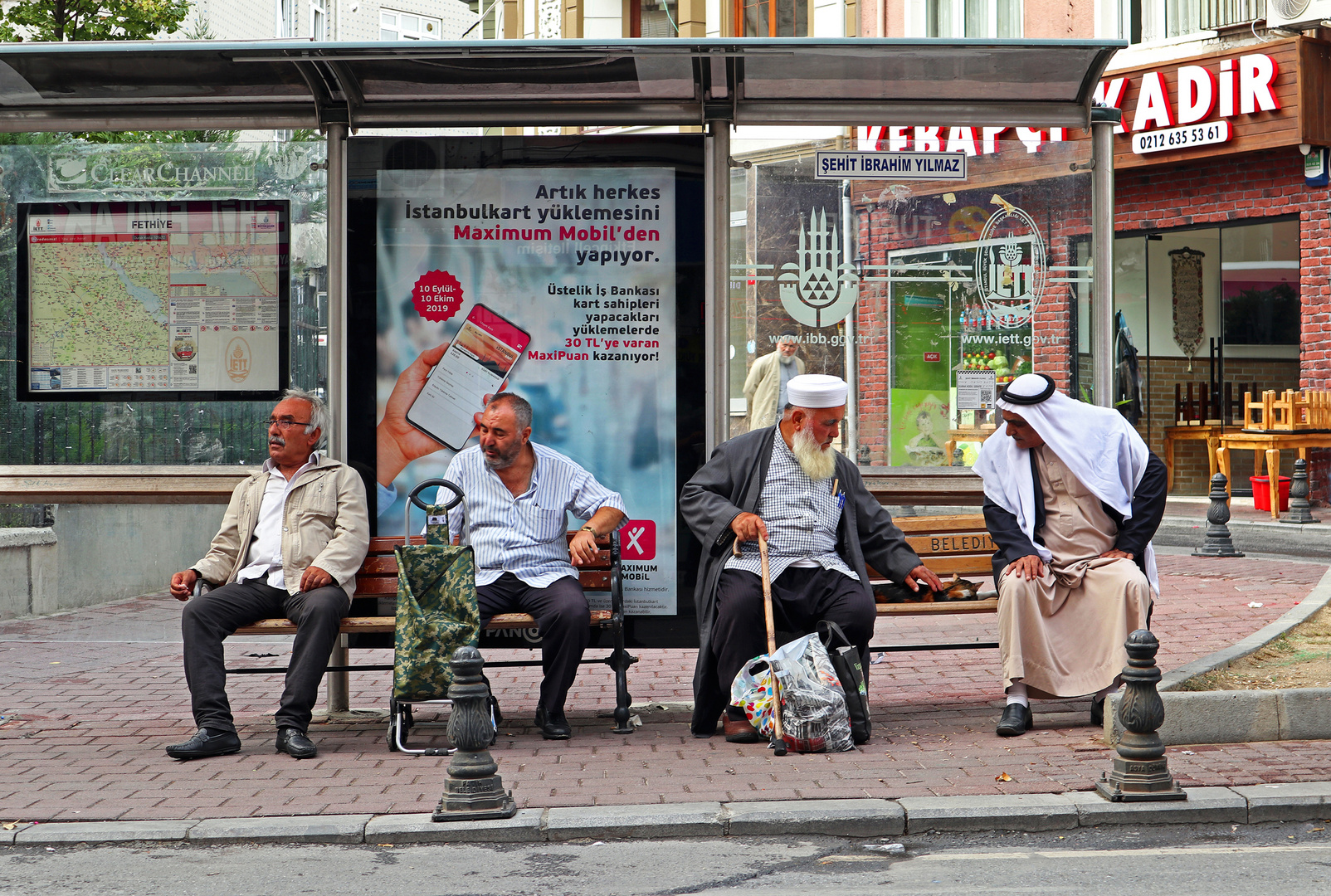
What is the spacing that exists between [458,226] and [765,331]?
168 cm

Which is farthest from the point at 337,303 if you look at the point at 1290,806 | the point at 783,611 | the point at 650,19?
the point at 650,19

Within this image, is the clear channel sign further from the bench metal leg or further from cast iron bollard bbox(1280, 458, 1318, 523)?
cast iron bollard bbox(1280, 458, 1318, 523)

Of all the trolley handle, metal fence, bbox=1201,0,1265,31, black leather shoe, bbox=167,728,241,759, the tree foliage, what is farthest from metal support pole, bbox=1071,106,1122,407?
the tree foliage

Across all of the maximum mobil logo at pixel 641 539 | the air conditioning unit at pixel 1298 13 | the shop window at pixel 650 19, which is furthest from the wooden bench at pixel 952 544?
the shop window at pixel 650 19

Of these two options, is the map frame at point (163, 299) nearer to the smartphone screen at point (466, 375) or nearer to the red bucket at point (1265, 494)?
the smartphone screen at point (466, 375)

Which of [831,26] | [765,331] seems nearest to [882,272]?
[765,331]

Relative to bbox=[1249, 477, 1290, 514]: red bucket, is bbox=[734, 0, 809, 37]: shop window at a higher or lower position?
higher

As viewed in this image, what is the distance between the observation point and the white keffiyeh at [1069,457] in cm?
629

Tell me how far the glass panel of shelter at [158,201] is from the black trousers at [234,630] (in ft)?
4.57

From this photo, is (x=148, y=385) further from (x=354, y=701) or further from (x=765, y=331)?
(x=765, y=331)

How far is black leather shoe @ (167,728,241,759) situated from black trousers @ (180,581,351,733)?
3 cm

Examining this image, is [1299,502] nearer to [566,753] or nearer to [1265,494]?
[1265,494]

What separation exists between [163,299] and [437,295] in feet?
5.18

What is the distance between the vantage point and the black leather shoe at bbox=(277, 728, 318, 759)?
582 cm
